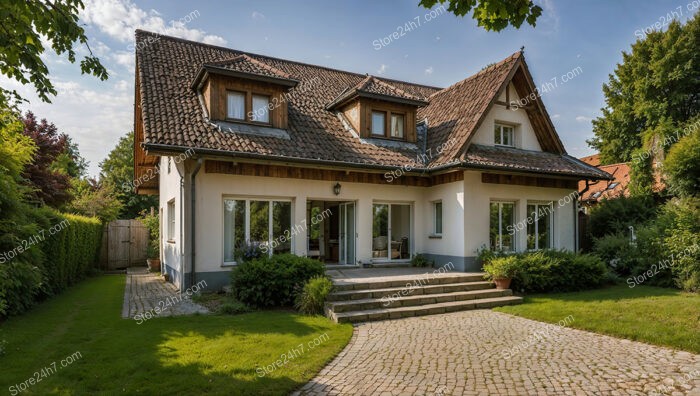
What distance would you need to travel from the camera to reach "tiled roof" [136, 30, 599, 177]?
10.9 metres

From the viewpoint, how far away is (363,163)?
12203 mm

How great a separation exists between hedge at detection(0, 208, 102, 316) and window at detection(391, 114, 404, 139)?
10382 millimetres

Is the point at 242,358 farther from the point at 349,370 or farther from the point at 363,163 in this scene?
the point at 363,163

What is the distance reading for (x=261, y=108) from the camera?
12.5 metres

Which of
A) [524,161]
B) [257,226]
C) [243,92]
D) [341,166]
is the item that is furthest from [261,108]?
[524,161]

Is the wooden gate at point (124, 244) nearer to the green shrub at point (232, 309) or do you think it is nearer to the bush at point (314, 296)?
the green shrub at point (232, 309)

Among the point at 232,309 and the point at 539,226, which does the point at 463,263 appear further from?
the point at 232,309

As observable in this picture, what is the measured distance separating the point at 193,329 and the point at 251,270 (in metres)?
2.24

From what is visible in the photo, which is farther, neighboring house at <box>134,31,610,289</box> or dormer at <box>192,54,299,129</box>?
dormer at <box>192,54,299,129</box>

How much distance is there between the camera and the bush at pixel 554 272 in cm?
1130

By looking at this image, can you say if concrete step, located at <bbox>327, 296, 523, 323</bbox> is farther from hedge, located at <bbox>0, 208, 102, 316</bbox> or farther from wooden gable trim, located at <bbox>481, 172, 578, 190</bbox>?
hedge, located at <bbox>0, 208, 102, 316</bbox>

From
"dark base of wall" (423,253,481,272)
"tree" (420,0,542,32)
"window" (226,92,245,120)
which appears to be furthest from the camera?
"dark base of wall" (423,253,481,272)

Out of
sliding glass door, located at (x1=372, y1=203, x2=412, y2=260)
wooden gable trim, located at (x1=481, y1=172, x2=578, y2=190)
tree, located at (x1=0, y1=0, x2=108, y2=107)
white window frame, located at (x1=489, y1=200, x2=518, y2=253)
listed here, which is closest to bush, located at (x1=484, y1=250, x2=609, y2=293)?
white window frame, located at (x1=489, y1=200, x2=518, y2=253)

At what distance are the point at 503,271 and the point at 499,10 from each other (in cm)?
747
